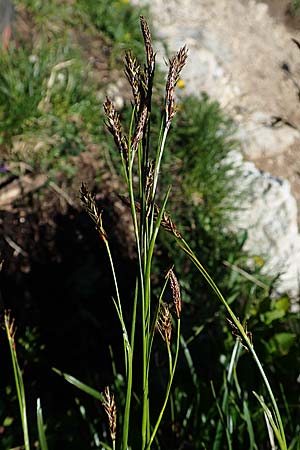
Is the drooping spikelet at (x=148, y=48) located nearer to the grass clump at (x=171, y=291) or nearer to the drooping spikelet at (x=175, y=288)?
the grass clump at (x=171, y=291)

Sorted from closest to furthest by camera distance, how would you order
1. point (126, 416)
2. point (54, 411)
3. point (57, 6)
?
point (126, 416) < point (54, 411) < point (57, 6)

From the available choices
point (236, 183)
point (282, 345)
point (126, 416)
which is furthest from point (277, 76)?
point (126, 416)

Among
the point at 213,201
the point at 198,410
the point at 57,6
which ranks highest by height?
the point at 57,6

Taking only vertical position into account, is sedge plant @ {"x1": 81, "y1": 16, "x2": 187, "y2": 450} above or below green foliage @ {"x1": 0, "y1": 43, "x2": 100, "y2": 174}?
below

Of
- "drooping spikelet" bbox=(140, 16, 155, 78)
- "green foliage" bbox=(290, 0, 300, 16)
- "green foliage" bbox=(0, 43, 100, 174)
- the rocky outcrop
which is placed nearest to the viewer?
"drooping spikelet" bbox=(140, 16, 155, 78)

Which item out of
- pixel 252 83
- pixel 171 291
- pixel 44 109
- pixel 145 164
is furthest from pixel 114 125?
pixel 252 83

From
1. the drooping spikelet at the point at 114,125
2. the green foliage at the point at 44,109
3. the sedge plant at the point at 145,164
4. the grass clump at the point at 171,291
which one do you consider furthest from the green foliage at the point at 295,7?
the drooping spikelet at the point at 114,125

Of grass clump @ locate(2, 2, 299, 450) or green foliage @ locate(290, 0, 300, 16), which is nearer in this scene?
grass clump @ locate(2, 2, 299, 450)

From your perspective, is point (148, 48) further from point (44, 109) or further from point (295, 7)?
point (295, 7)

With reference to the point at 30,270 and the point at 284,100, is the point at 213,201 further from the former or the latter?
the point at 284,100

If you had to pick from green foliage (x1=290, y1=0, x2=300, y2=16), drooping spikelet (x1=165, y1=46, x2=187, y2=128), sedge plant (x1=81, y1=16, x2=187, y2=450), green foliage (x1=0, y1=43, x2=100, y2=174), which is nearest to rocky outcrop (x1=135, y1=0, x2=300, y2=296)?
green foliage (x1=290, y1=0, x2=300, y2=16)

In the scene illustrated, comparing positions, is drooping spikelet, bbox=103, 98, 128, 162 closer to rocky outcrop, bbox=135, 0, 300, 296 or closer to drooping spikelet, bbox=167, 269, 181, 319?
drooping spikelet, bbox=167, 269, 181, 319
